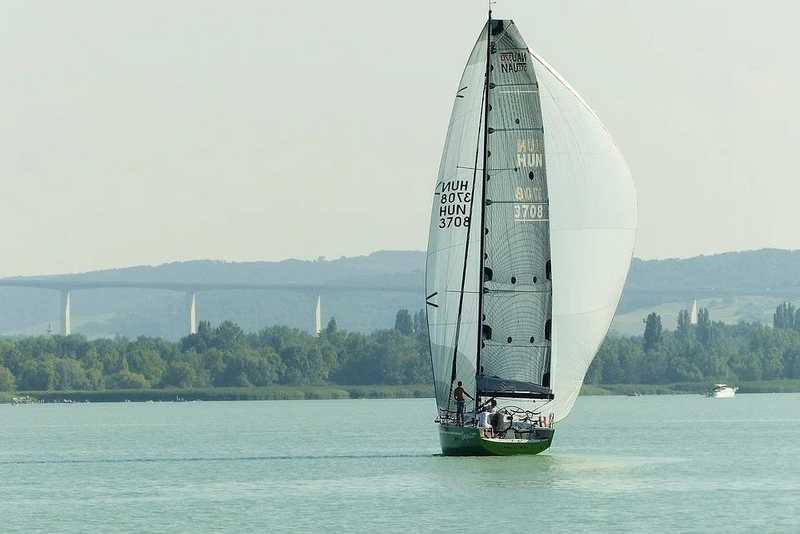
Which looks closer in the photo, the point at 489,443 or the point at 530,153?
the point at 489,443

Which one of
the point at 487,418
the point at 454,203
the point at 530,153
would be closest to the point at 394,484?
the point at 487,418

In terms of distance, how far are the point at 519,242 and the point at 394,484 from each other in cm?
829

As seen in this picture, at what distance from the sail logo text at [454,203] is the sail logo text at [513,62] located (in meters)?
3.58

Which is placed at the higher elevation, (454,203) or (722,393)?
(454,203)

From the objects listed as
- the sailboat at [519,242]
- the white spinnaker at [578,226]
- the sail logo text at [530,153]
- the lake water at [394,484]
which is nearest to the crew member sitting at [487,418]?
the sailboat at [519,242]

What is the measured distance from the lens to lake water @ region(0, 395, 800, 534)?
157 ft

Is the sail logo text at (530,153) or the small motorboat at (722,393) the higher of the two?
the sail logo text at (530,153)

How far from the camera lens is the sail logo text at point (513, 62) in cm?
5975

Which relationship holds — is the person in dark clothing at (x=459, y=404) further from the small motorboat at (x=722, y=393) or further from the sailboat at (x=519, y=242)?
the small motorboat at (x=722, y=393)

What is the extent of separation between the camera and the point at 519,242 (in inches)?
2354

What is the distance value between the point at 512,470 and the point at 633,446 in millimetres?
18917

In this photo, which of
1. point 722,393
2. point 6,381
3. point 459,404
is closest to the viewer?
point 459,404

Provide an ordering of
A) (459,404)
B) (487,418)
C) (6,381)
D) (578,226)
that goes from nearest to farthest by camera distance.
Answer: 1. (487,418)
2. (459,404)
3. (578,226)
4. (6,381)

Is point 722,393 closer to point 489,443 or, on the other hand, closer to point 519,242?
point 519,242
